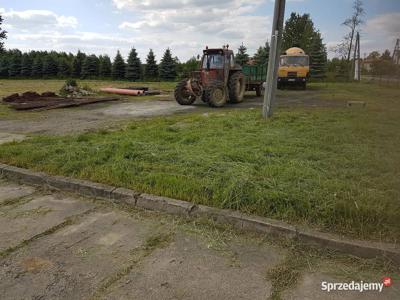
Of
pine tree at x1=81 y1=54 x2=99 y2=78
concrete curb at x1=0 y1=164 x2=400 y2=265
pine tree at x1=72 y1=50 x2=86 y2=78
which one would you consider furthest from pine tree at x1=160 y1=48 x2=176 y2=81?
concrete curb at x1=0 y1=164 x2=400 y2=265

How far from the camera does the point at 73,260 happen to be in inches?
103

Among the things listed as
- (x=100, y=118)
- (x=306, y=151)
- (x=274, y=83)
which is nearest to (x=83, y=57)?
(x=100, y=118)

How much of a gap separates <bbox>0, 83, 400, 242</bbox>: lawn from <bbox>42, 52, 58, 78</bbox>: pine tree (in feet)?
134

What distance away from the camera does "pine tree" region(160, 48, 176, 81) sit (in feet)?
123

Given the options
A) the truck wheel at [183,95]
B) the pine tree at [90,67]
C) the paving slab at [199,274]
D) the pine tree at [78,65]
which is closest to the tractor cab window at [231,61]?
the truck wheel at [183,95]

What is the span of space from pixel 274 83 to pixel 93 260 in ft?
23.9

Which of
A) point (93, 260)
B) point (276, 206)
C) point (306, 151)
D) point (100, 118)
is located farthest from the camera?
point (100, 118)

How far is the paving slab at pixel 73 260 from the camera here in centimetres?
228

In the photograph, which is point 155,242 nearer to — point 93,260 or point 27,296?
point 93,260

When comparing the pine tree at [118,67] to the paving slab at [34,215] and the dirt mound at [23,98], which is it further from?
the paving slab at [34,215]

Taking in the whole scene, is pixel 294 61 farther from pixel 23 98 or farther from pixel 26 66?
pixel 26 66

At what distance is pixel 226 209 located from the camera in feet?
10.6

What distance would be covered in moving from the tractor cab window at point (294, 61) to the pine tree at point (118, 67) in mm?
21934

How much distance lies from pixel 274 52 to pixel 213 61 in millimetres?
5164
